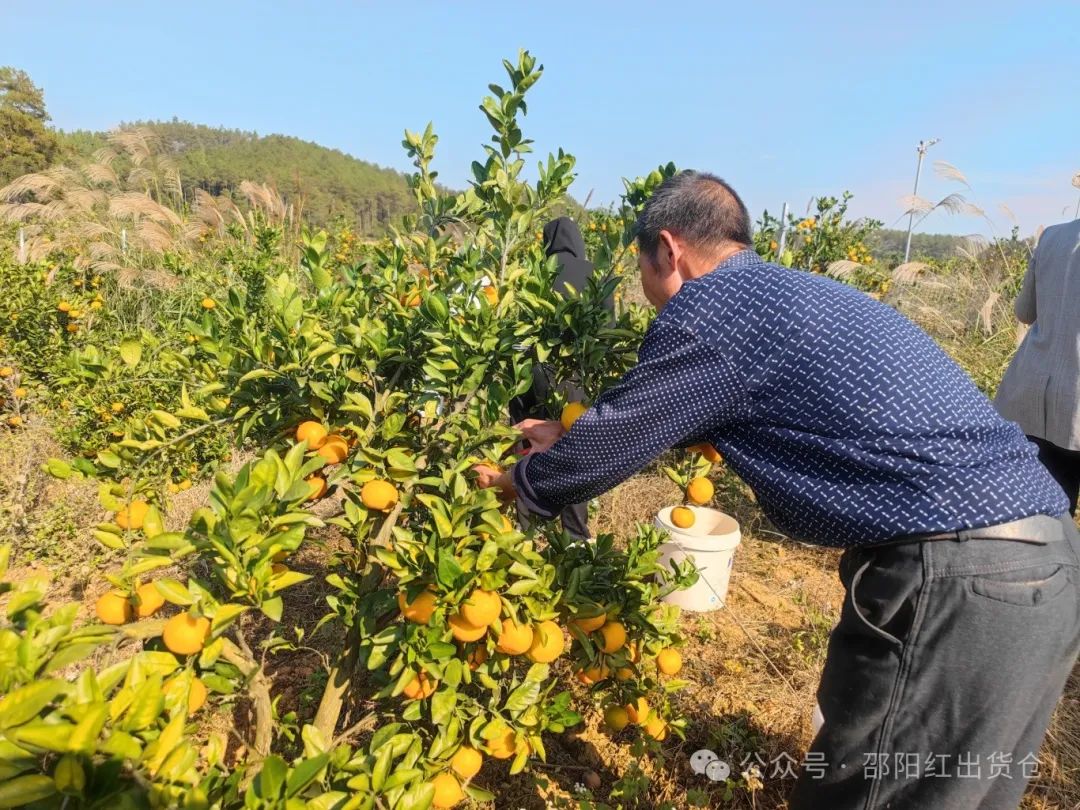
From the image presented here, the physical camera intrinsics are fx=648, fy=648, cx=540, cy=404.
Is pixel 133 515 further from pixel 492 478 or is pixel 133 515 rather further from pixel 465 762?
pixel 465 762

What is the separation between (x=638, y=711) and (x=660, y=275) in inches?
48.5

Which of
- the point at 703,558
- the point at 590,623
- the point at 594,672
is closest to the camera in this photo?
the point at 590,623

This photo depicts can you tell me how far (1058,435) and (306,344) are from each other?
92.9 inches

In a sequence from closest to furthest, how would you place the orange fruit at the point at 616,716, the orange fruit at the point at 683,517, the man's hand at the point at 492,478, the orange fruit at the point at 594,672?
the man's hand at the point at 492,478, the orange fruit at the point at 594,672, the orange fruit at the point at 616,716, the orange fruit at the point at 683,517

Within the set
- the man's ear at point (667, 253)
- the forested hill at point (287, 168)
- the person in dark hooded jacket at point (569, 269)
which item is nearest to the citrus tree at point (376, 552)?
the man's ear at point (667, 253)

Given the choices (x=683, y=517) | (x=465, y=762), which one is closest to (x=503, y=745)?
(x=465, y=762)

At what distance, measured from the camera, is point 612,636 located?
162 cm

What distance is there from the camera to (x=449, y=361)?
4.53ft

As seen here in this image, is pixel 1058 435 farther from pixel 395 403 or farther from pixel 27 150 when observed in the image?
pixel 27 150

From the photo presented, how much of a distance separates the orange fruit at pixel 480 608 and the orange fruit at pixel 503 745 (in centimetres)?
45

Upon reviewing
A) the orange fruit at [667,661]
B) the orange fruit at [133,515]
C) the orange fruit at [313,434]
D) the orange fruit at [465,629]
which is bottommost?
the orange fruit at [667,661]

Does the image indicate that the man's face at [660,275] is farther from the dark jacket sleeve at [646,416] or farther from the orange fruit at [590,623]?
the orange fruit at [590,623]

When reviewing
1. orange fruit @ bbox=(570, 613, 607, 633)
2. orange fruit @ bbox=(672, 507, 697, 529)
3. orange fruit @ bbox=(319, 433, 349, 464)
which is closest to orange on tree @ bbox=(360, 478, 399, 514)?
orange fruit @ bbox=(319, 433, 349, 464)

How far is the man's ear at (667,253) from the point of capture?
146 centimetres
